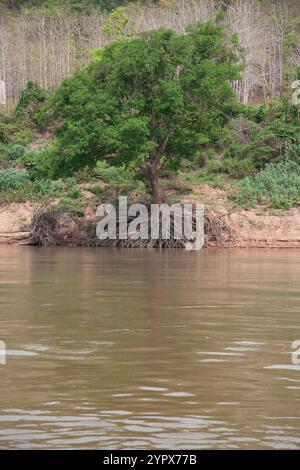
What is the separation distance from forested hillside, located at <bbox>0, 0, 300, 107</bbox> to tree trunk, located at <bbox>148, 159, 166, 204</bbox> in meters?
16.4

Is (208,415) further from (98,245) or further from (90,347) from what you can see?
(98,245)

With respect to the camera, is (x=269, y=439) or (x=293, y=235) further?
(x=293, y=235)

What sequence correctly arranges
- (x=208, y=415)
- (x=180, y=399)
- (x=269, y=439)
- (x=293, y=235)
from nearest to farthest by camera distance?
(x=269, y=439) < (x=208, y=415) < (x=180, y=399) < (x=293, y=235)

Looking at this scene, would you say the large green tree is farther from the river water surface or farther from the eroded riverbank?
the river water surface

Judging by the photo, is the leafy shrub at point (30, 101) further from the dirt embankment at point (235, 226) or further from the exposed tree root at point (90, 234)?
the exposed tree root at point (90, 234)

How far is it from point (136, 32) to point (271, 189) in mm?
21094

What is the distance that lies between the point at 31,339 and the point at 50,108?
68.1 feet

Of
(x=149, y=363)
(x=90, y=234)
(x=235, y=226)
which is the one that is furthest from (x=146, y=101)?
(x=149, y=363)

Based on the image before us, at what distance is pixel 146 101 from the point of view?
98.8 feet

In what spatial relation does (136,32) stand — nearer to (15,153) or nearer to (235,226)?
(15,153)

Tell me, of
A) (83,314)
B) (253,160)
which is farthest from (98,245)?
(83,314)

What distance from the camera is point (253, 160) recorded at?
1436 inches

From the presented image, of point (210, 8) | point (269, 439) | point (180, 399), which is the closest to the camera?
point (269, 439)

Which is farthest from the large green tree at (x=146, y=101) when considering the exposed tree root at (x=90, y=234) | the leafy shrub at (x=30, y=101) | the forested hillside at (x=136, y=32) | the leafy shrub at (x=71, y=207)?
the forested hillside at (x=136, y=32)
